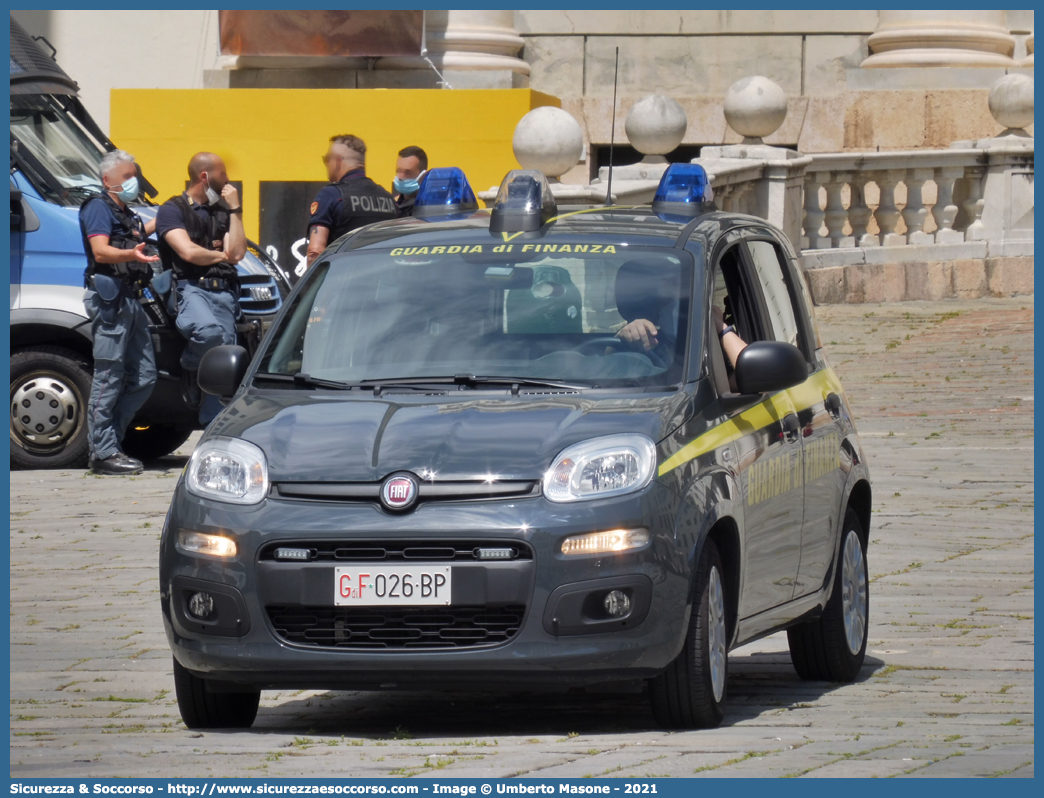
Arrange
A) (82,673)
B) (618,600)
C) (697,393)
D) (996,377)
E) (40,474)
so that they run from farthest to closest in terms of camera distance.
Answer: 1. (996,377)
2. (40,474)
3. (82,673)
4. (697,393)
5. (618,600)

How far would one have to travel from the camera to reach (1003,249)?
74.6 feet

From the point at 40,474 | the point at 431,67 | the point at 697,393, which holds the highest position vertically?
the point at 431,67

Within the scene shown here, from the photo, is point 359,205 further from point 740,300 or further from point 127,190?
point 740,300

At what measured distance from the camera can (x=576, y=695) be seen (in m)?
7.04

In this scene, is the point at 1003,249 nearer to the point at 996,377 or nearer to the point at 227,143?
the point at 996,377

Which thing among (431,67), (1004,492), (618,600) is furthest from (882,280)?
(618,600)

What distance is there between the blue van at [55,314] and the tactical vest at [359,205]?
1.11 meters

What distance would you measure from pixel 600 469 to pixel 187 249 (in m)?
7.56

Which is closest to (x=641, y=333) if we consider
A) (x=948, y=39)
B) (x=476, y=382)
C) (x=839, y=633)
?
(x=476, y=382)

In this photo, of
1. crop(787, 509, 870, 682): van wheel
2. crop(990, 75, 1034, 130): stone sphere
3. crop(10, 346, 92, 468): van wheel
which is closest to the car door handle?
crop(787, 509, 870, 682): van wheel

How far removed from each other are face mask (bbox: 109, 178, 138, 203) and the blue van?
43 centimetres

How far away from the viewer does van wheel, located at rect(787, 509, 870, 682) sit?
7.35m

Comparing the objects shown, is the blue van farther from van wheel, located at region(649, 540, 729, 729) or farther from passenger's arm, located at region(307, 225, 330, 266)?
van wheel, located at region(649, 540, 729, 729)

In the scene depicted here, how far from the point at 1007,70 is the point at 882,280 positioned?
3899 millimetres
